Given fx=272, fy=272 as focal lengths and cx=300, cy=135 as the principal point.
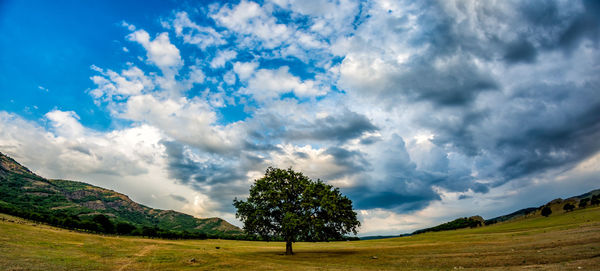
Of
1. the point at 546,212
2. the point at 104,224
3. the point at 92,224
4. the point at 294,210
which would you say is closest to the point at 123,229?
the point at 104,224

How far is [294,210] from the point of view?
53.6m

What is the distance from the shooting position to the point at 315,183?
56250mm

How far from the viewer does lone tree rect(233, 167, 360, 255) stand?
50.4m

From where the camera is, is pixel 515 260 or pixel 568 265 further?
pixel 515 260

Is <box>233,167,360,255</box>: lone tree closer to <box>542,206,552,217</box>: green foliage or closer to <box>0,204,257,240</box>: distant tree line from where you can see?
<box>0,204,257,240</box>: distant tree line

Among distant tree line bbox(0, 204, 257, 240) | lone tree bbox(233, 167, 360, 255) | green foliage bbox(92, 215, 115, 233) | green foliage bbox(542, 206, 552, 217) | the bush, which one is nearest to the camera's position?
lone tree bbox(233, 167, 360, 255)

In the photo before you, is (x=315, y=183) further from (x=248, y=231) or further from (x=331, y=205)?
(x=248, y=231)

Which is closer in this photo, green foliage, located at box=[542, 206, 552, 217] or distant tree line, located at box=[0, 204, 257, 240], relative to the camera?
distant tree line, located at box=[0, 204, 257, 240]

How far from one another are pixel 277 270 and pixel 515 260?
25965mm

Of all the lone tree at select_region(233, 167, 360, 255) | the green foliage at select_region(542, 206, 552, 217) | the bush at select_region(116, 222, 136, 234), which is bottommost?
the bush at select_region(116, 222, 136, 234)

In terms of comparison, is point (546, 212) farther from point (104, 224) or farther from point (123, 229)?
point (104, 224)

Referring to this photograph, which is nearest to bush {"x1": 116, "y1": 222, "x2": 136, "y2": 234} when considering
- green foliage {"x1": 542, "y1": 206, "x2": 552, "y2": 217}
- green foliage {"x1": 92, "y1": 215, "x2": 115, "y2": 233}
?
green foliage {"x1": 92, "y1": 215, "x2": 115, "y2": 233}

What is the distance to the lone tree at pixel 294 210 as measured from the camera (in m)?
50.4

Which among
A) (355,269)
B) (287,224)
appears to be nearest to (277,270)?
(355,269)
